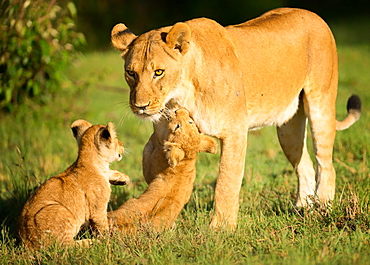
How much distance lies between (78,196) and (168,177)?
804 millimetres

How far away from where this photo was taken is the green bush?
293 inches

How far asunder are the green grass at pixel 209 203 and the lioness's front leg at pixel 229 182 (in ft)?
0.44

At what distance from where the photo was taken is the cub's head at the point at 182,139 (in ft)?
14.5

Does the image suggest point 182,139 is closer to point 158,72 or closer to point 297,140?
point 158,72

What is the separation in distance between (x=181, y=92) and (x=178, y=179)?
72 centimetres

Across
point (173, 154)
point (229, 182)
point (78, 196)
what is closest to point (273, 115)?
point (229, 182)

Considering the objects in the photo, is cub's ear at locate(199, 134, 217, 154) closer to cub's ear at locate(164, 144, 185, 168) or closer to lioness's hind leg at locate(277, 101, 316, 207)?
cub's ear at locate(164, 144, 185, 168)

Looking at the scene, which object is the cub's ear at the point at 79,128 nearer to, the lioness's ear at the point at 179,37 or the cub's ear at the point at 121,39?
the cub's ear at the point at 121,39

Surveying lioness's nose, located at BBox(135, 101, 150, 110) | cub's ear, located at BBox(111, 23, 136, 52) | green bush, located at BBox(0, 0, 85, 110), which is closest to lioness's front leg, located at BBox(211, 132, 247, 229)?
lioness's nose, located at BBox(135, 101, 150, 110)

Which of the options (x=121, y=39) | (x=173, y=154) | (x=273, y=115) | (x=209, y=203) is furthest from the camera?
(x=209, y=203)

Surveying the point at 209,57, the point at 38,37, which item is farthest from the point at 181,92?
the point at 38,37

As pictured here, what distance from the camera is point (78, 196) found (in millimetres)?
4098

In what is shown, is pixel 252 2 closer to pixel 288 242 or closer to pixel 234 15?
pixel 234 15

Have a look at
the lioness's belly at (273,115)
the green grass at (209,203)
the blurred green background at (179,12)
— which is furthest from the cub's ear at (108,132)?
the blurred green background at (179,12)
